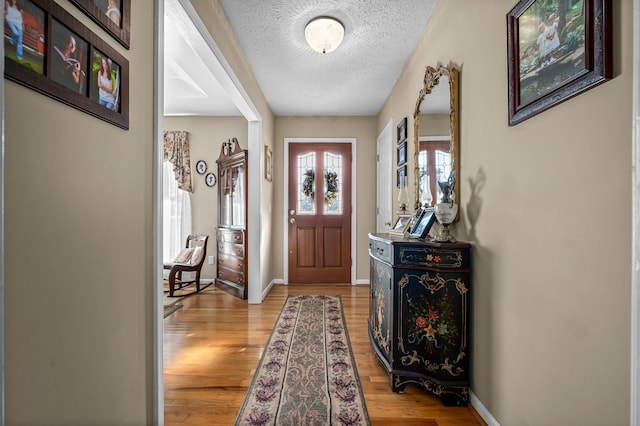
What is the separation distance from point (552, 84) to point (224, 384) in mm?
→ 2312

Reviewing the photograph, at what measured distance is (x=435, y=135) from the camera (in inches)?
92.0

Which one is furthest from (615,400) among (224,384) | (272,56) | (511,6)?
(272,56)

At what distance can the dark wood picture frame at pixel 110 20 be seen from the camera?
1.00 m

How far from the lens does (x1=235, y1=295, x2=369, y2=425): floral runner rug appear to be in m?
1.70

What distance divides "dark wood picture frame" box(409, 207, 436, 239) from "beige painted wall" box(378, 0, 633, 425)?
215 millimetres

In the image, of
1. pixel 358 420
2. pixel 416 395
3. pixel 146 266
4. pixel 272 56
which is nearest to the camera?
pixel 146 266

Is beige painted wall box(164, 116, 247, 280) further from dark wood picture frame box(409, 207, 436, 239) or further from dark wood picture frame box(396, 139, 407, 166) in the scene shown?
dark wood picture frame box(409, 207, 436, 239)

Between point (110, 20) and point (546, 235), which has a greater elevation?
point (110, 20)

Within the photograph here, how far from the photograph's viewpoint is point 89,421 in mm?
1024

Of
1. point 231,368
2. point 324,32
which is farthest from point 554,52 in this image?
point 231,368

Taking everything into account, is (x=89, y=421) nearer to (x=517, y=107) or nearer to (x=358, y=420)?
(x=358, y=420)

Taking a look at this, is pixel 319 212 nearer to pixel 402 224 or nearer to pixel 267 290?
pixel 267 290

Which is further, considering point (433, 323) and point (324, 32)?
point (324, 32)

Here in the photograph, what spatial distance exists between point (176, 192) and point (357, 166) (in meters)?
2.85
